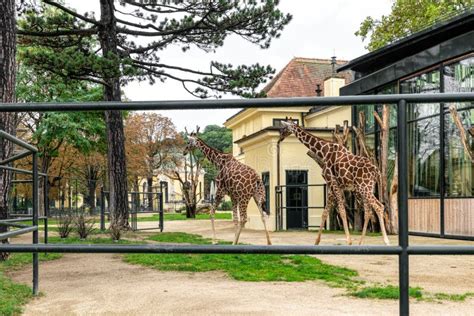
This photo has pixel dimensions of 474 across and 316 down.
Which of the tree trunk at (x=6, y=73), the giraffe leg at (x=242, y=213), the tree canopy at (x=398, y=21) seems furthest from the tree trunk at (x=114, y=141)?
the tree canopy at (x=398, y=21)

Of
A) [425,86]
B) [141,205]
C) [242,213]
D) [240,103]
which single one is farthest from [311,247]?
[141,205]

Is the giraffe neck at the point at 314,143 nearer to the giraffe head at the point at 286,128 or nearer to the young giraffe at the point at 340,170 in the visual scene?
the young giraffe at the point at 340,170

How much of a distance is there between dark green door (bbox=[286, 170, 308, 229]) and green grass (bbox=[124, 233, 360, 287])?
2453 mm

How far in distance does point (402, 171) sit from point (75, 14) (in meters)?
11.5

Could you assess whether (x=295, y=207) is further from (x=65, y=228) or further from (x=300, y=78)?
(x=300, y=78)

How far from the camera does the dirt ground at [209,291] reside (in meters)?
3.73

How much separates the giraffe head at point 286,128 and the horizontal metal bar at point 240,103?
4.14m

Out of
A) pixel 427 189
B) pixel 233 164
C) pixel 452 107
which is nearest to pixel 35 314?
pixel 233 164

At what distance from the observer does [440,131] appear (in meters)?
10.9

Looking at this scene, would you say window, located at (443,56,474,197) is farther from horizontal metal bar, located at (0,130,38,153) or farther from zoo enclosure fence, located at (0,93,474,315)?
zoo enclosure fence, located at (0,93,474,315)

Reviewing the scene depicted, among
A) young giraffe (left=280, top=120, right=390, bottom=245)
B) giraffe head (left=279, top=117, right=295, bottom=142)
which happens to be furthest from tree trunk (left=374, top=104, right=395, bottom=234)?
giraffe head (left=279, top=117, right=295, bottom=142)

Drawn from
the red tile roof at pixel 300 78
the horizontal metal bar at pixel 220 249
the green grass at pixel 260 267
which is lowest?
the green grass at pixel 260 267

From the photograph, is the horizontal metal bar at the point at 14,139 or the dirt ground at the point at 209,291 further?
the dirt ground at the point at 209,291

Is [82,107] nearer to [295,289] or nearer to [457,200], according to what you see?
[295,289]
